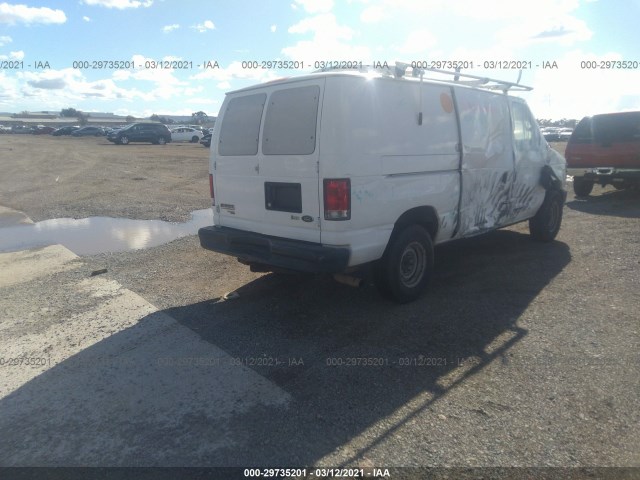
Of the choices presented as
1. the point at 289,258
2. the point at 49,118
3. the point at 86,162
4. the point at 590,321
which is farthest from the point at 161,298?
the point at 49,118

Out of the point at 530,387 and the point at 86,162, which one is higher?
the point at 86,162

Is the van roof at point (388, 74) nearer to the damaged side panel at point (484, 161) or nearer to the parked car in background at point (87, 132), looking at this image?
the damaged side panel at point (484, 161)

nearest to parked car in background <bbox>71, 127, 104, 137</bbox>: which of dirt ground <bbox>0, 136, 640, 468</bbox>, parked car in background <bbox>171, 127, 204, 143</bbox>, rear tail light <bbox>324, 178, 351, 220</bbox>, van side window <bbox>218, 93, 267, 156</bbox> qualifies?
parked car in background <bbox>171, 127, 204, 143</bbox>

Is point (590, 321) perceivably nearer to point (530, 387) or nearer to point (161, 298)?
point (530, 387)

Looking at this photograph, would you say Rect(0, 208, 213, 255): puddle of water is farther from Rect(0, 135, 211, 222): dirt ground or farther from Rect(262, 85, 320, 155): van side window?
Rect(262, 85, 320, 155): van side window

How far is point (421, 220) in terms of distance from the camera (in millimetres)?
5059

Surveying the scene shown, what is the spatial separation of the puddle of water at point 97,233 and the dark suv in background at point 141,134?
1302 inches

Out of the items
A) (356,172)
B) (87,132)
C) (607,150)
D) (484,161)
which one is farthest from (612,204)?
(87,132)

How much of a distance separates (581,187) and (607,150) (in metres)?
1.32

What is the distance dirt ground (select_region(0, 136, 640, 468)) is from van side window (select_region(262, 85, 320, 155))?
1.71 m

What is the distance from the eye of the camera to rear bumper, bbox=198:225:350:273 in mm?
4199

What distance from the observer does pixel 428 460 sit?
2756 millimetres

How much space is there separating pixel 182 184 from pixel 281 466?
14444 mm

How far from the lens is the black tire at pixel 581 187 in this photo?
1248cm
